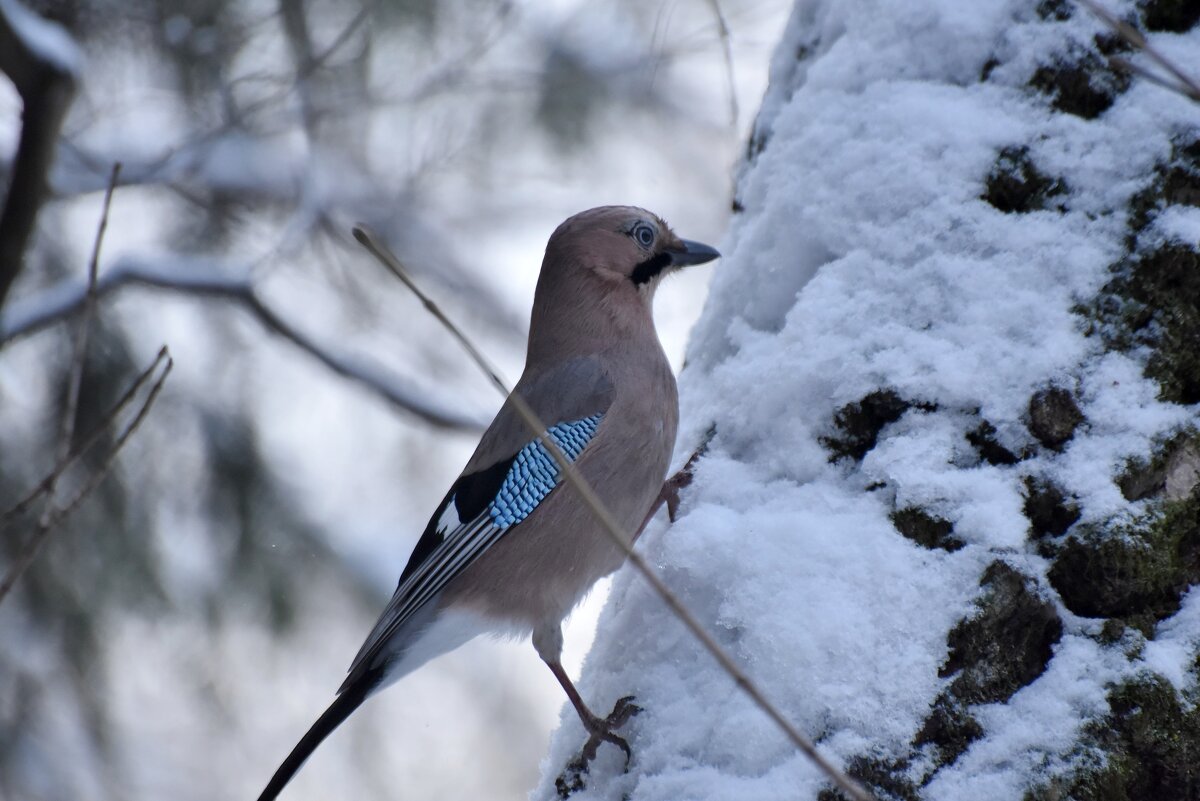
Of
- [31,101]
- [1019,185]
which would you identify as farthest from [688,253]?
[31,101]

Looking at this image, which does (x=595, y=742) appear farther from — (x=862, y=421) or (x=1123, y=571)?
(x=1123, y=571)

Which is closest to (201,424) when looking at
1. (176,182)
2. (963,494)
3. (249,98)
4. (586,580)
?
(176,182)

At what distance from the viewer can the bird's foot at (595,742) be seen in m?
1.83

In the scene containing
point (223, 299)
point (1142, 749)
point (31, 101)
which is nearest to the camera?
point (1142, 749)

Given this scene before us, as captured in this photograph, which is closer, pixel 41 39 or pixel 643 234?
pixel 643 234

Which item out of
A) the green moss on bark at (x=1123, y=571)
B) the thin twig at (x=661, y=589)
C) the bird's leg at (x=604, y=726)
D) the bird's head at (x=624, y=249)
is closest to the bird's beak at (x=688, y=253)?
the bird's head at (x=624, y=249)

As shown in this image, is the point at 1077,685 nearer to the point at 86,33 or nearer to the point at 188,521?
the point at 188,521

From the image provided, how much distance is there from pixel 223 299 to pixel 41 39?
1.20m

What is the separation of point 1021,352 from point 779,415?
1.33ft

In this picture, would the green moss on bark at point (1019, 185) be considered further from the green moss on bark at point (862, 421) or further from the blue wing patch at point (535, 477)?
the blue wing patch at point (535, 477)

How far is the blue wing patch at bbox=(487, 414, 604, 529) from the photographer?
8.57ft

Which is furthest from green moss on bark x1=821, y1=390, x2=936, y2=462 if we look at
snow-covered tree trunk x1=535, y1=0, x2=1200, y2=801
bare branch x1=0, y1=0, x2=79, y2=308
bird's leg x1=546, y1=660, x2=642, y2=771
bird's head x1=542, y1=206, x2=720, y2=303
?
bare branch x1=0, y1=0, x2=79, y2=308

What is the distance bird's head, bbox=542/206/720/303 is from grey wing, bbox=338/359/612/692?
0.96 feet

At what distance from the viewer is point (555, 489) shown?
2.60 m
